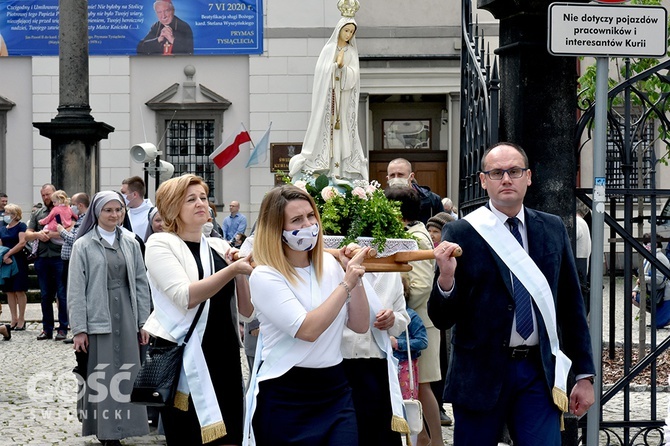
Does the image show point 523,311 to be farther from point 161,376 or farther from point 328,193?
point 161,376

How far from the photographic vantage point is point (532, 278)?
507 centimetres

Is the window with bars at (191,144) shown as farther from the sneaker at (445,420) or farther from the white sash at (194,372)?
the white sash at (194,372)

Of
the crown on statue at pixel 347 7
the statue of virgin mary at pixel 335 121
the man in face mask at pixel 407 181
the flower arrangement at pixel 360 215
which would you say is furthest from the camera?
the crown on statue at pixel 347 7

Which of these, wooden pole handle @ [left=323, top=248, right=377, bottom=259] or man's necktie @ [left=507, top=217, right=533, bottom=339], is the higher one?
wooden pole handle @ [left=323, top=248, right=377, bottom=259]

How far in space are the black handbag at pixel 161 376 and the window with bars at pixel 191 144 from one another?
924 inches

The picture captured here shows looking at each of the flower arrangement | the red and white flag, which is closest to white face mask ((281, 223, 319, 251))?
the flower arrangement

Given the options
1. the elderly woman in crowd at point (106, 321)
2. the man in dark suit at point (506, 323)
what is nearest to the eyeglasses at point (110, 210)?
the elderly woman in crowd at point (106, 321)

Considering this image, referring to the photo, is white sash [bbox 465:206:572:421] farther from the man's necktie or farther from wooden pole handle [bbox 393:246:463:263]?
wooden pole handle [bbox 393:246:463:263]

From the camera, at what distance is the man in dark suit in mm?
5043

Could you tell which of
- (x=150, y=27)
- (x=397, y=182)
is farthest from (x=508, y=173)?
(x=150, y=27)

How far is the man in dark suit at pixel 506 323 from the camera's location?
5.04 metres

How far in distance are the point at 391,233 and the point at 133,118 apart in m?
24.1

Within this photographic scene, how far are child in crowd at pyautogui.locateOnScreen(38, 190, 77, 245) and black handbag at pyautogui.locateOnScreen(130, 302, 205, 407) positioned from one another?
10.3 m

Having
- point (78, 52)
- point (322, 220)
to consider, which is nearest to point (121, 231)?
point (322, 220)
